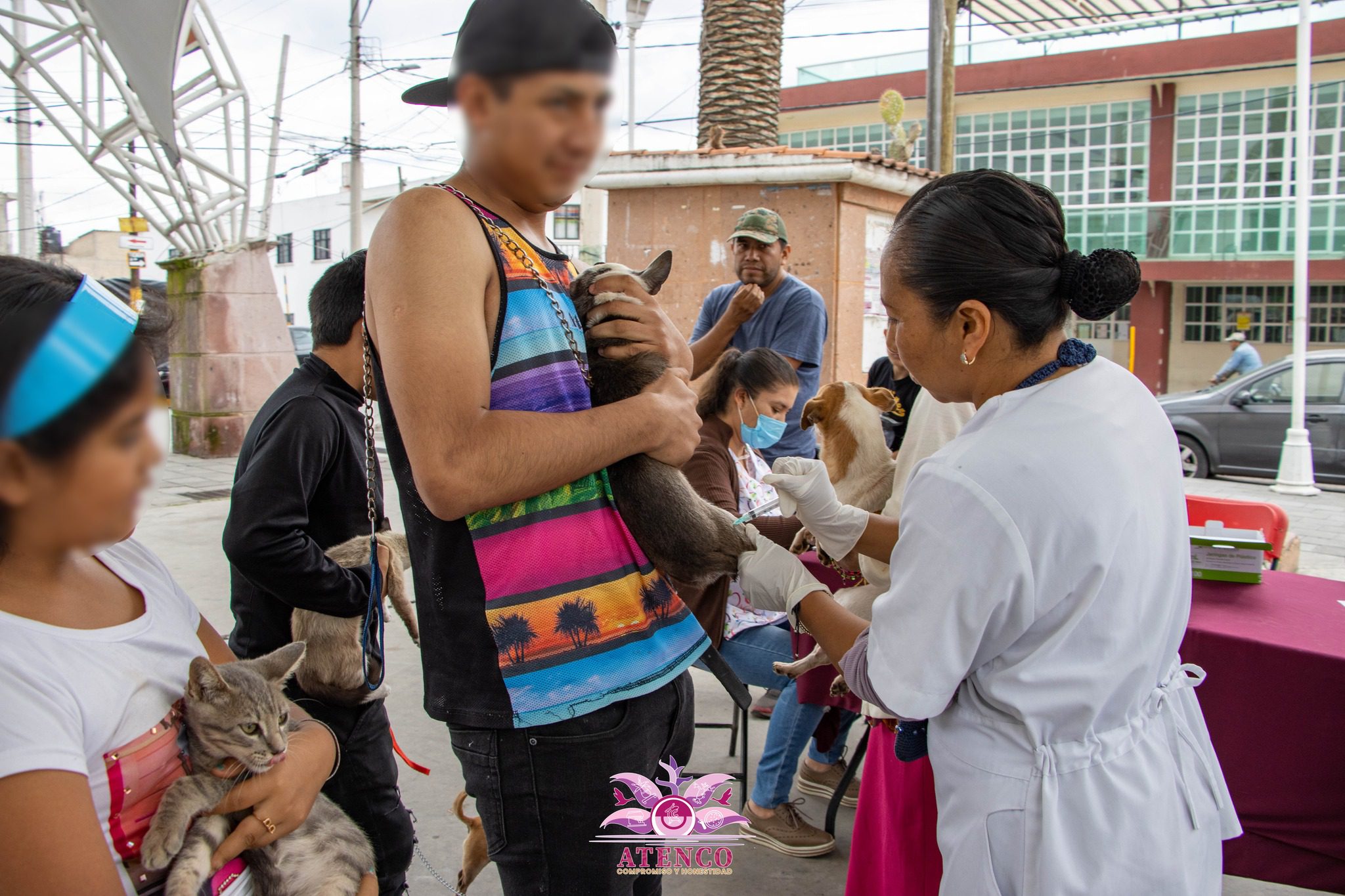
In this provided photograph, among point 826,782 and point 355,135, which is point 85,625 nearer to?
point 826,782

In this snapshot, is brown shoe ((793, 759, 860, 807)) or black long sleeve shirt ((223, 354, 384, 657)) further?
brown shoe ((793, 759, 860, 807))

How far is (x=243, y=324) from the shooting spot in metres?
11.1

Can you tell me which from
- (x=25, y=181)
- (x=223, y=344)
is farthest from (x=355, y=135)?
(x=223, y=344)

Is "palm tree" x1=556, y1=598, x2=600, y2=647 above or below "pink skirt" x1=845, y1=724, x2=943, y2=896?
above

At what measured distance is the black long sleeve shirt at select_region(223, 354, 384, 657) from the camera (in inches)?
83.6

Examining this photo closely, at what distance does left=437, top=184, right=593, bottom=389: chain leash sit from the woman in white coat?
2.02ft

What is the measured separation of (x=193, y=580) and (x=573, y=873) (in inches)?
223

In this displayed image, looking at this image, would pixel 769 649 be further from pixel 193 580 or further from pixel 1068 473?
pixel 193 580

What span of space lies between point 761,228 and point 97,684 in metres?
3.96

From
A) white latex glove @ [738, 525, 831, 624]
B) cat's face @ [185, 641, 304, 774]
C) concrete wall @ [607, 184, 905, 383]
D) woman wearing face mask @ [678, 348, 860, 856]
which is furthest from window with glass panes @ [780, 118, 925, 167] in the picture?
cat's face @ [185, 641, 304, 774]

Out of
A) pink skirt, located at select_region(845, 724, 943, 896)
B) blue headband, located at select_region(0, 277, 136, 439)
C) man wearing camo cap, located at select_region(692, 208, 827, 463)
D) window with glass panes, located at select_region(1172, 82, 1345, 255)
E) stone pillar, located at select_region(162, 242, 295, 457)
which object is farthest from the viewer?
window with glass panes, located at select_region(1172, 82, 1345, 255)

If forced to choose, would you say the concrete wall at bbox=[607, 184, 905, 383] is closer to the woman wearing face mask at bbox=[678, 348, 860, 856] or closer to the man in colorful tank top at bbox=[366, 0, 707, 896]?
the woman wearing face mask at bbox=[678, 348, 860, 856]

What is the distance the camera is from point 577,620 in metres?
1.25

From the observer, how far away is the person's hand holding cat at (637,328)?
1.44 m
